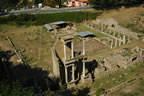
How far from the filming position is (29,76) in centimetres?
2298

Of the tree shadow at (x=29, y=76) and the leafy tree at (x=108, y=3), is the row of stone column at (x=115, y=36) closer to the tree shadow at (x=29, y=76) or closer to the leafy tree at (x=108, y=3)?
the leafy tree at (x=108, y=3)

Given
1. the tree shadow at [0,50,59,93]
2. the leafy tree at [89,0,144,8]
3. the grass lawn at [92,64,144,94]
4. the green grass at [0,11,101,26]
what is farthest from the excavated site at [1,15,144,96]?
the leafy tree at [89,0,144,8]

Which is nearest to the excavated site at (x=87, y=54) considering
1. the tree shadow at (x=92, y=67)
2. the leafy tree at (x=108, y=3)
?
the tree shadow at (x=92, y=67)

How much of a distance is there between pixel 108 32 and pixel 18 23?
23408 mm

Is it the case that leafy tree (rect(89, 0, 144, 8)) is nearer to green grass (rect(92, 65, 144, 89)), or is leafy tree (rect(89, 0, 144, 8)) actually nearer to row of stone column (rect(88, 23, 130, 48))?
row of stone column (rect(88, 23, 130, 48))

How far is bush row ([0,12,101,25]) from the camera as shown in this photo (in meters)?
46.4

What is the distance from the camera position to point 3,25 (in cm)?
4584

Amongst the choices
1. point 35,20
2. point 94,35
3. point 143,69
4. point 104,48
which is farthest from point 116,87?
point 35,20

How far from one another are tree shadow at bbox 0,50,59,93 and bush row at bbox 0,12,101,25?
20772 millimetres

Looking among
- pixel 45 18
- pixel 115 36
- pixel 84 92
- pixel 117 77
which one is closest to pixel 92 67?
pixel 117 77

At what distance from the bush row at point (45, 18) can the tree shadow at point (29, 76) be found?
20772 millimetres

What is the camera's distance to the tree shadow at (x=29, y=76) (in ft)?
67.5

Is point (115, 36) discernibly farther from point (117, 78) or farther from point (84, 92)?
point (84, 92)

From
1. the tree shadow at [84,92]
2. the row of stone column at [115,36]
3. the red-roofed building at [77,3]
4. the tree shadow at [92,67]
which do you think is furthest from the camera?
the red-roofed building at [77,3]
